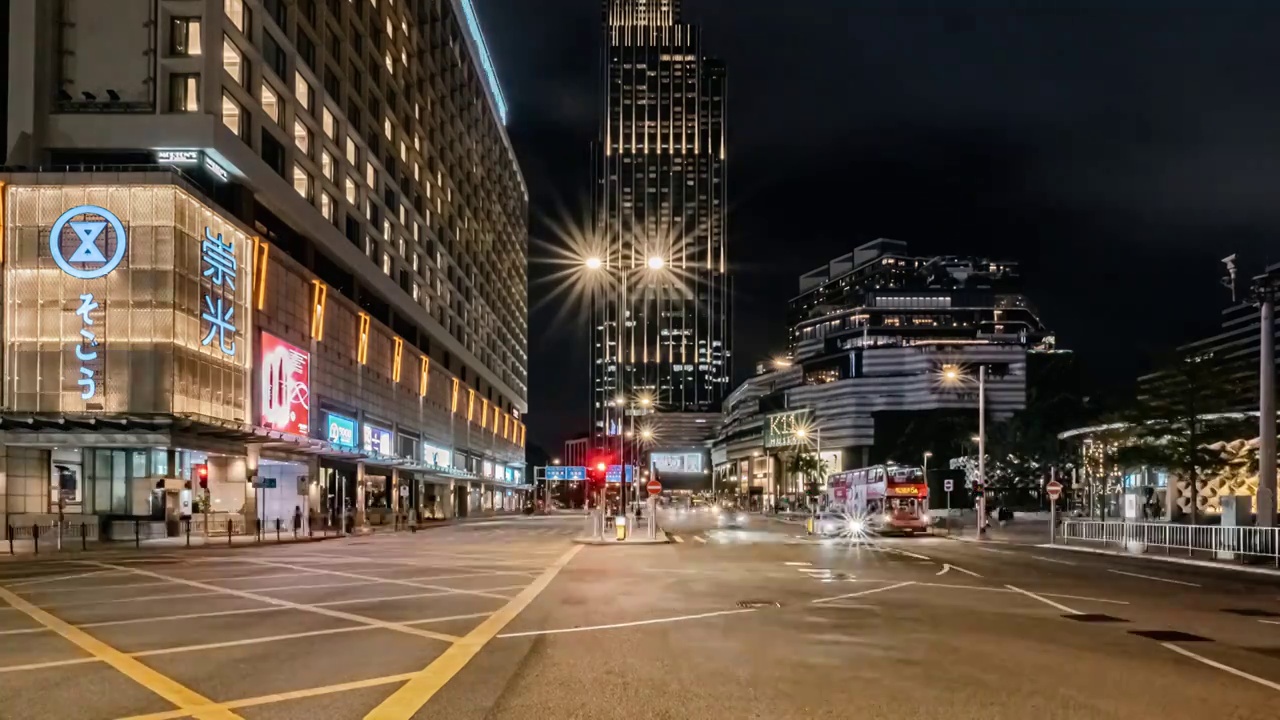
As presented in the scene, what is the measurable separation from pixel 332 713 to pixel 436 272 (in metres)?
96.4

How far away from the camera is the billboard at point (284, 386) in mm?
57312

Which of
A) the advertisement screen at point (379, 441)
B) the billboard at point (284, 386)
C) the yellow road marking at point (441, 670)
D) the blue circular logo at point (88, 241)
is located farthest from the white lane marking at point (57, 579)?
the advertisement screen at point (379, 441)

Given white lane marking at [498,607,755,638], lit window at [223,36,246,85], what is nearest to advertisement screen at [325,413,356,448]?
lit window at [223,36,246,85]

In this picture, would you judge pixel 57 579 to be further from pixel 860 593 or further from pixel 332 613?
pixel 860 593

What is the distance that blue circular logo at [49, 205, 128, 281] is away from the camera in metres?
47.9

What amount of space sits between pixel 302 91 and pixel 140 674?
195 feet

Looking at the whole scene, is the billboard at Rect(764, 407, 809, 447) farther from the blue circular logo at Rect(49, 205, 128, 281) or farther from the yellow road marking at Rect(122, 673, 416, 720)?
the yellow road marking at Rect(122, 673, 416, 720)

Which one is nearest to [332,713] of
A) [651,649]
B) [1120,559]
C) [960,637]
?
[651,649]

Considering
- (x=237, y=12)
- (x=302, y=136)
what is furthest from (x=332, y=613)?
(x=302, y=136)

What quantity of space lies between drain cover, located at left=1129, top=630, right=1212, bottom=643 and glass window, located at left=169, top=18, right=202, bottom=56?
50.4 m

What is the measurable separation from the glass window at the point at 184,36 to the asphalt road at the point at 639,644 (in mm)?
32776

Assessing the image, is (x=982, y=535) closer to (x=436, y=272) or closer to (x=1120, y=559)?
(x=1120, y=559)

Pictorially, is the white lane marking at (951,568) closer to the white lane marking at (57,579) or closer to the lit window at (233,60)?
the white lane marking at (57,579)

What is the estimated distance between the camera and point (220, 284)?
52.0 m
